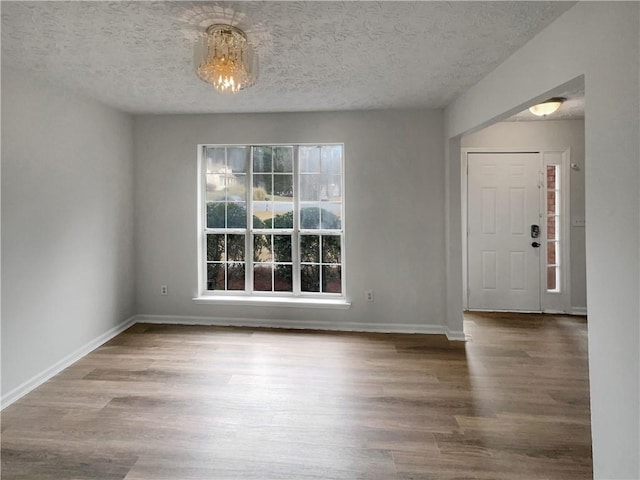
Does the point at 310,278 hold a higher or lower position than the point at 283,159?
lower

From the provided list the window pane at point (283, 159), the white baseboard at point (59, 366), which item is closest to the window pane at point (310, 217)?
the window pane at point (283, 159)

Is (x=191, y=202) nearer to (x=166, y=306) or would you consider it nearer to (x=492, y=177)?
(x=166, y=306)

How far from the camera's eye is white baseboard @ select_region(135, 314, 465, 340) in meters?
4.09

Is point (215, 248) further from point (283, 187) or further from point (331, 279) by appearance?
point (331, 279)

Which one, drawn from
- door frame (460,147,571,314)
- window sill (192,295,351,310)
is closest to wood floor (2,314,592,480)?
window sill (192,295,351,310)

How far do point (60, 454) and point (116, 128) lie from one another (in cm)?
319

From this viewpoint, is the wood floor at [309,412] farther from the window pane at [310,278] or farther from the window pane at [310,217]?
the window pane at [310,217]

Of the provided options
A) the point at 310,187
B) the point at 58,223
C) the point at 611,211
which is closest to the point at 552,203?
the point at 310,187

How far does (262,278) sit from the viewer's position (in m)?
4.45

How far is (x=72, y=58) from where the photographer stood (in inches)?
99.2

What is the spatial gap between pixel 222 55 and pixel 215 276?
2.95m

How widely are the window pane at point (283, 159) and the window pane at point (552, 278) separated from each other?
12.4 ft

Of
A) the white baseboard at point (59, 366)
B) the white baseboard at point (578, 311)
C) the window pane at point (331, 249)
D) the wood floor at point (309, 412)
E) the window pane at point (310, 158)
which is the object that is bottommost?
the wood floor at point (309, 412)

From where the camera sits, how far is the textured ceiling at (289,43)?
74.8 inches
